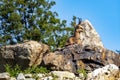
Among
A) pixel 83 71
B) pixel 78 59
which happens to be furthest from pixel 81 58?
pixel 83 71

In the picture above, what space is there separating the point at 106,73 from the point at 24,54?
3.45 m

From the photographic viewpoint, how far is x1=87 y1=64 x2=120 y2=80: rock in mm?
15789

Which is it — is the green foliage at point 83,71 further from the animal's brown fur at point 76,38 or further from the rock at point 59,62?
the animal's brown fur at point 76,38

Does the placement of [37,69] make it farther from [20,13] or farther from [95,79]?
[20,13]

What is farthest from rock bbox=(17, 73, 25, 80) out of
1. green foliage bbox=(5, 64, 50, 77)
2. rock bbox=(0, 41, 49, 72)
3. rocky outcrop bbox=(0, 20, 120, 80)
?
rock bbox=(0, 41, 49, 72)

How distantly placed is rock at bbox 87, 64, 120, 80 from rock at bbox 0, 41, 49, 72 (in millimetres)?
2560

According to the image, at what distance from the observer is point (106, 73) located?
52.2 ft

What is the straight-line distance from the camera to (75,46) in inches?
700

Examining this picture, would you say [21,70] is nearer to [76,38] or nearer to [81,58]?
[81,58]

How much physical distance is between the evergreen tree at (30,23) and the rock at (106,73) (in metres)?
18.1

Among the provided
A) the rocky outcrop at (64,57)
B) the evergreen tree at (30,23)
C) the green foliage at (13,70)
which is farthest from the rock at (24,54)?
the evergreen tree at (30,23)

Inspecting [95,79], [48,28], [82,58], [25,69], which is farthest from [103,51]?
[48,28]

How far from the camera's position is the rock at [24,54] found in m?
17.1

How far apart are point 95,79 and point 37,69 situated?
262 cm
